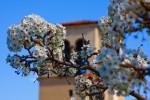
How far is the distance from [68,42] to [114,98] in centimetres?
771

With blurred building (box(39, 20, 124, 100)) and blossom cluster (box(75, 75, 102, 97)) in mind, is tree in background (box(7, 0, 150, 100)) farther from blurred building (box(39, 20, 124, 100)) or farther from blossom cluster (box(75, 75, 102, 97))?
blurred building (box(39, 20, 124, 100))

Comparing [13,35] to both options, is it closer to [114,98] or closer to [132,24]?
[132,24]

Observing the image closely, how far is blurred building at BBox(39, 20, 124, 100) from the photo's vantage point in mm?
53062

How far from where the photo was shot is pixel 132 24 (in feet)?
33.9

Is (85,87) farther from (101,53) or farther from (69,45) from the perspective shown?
(69,45)

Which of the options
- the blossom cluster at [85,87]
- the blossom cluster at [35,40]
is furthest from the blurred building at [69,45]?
the blossom cluster at [35,40]

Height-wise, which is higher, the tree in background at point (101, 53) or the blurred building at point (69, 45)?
the blurred building at point (69, 45)

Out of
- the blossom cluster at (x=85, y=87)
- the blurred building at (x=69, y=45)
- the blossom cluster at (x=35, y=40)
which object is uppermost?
the blurred building at (x=69, y=45)

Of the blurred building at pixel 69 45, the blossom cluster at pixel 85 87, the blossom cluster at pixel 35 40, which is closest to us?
the blossom cluster at pixel 35 40

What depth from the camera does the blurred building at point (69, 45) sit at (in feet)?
174

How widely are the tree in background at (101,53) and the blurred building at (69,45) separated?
34357 mm

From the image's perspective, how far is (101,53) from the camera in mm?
10805

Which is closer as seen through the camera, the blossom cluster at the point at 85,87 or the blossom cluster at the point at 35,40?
the blossom cluster at the point at 35,40

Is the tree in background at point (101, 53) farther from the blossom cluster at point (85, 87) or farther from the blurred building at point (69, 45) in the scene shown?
the blurred building at point (69, 45)
